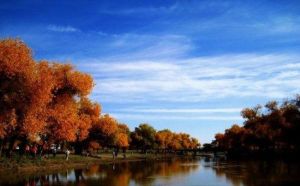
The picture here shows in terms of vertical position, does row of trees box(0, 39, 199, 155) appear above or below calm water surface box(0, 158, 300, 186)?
above

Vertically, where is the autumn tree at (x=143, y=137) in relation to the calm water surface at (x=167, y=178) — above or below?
above

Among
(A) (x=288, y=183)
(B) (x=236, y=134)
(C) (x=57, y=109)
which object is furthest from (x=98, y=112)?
(B) (x=236, y=134)

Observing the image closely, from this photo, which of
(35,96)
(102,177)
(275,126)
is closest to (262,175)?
(102,177)

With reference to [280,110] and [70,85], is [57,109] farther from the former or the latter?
[280,110]

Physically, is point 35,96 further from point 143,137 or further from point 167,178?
point 143,137

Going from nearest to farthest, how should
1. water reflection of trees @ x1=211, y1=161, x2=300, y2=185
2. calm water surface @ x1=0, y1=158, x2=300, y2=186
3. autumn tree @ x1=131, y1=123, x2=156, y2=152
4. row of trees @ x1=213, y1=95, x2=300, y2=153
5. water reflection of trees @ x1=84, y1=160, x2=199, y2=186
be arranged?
water reflection of trees @ x1=211, y1=161, x2=300, y2=185 < calm water surface @ x1=0, y1=158, x2=300, y2=186 < water reflection of trees @ x1=84, y1=160, x2=199, y2=186 < row of trees @ x1=213, y1=95, x2=300, y2=153 < autumn tree @ x1=131, y1=123, x2=156, y2=152

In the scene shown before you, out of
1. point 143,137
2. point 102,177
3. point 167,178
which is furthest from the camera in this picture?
point 143,137

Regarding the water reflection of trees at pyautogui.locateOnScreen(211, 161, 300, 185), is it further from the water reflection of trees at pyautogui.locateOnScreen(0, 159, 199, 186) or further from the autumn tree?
the autumn tree

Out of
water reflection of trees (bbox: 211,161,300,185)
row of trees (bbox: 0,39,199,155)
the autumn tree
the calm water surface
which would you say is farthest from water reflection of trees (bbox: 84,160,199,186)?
the autumn tree

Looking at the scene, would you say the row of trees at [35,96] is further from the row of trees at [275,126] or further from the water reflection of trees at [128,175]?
the row of trees at [275,126]

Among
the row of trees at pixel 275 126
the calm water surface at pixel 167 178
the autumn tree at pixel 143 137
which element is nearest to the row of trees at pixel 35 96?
the calm water surface at pixel 167 178

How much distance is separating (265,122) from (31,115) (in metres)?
93.2

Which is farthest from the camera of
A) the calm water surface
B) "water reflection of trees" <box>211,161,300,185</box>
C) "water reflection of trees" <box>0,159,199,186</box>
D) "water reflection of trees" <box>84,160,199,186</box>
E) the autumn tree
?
the autumn tree

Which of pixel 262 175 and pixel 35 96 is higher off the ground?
pixel 35 96
